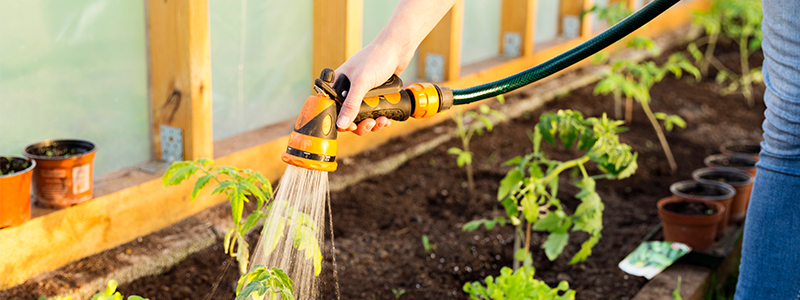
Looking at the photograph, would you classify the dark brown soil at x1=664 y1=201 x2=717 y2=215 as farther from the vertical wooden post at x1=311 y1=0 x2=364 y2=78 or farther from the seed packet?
the vertical wooden post at x1=311 y1=0 x2=364 y2=78

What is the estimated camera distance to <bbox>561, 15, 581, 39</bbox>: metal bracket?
186 inches

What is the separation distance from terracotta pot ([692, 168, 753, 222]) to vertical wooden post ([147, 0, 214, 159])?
1.71 meters

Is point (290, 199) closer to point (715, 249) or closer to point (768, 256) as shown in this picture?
point (768, 256)

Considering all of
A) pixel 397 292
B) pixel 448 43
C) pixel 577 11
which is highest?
pixel 577 11

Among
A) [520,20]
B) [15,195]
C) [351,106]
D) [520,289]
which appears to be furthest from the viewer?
[520,20]

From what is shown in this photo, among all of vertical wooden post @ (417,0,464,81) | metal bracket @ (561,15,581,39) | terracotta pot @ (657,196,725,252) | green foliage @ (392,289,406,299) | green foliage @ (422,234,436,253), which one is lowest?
green foliage @ (392,289,406,299)

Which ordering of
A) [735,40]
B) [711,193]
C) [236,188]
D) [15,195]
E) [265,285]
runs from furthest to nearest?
[735,40], [711,193], [15,195], [236,188], [265,285]

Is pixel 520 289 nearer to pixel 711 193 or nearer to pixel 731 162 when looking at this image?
pixel 711 193

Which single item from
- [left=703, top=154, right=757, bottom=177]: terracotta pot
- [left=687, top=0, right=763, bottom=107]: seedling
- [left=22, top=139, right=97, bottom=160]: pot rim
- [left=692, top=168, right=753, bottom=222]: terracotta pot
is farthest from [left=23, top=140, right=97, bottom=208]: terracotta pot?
[left=687, top=0, right=763, bottom=107]: seedling

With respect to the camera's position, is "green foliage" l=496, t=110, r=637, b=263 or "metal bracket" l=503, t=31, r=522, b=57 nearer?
"green foliage" l=496, t=110, r=637, b=263

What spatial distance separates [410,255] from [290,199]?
2.36 feet

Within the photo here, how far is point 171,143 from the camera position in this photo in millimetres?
2168

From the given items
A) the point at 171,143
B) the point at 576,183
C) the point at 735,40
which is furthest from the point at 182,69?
the point at 735,40

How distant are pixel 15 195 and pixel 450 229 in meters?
1.28
